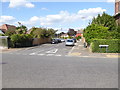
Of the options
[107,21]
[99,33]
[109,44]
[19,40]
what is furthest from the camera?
[107,21]

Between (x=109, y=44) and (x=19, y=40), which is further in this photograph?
(x=19, y=40)

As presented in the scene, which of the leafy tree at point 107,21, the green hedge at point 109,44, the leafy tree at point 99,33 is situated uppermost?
the leafy tree at point 107,21

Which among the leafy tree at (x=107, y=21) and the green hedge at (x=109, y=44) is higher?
the leafy tree at (x=107, y=21)

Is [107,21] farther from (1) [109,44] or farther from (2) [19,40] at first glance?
(2) [19,40]

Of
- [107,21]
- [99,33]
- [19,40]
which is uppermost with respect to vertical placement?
[107,21]

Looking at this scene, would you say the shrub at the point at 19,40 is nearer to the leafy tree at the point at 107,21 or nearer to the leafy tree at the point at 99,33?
the leafy tree at the point at 99,33

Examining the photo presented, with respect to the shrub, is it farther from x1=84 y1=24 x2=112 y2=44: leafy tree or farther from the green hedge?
the green hedge

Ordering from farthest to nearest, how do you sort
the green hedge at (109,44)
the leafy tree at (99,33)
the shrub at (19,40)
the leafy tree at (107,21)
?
1. the leafy tree at (107,21)
2. the shrub at (19,40)
3. the leafy tree at (99,33)
4. the green hedge at (109,44)

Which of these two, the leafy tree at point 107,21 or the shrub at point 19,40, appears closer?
the shrub at point 19,40

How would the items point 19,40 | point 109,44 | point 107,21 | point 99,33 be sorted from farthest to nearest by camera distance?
1. point 107,21
2. point 19,40
3. point 99,33
4. point 109,44

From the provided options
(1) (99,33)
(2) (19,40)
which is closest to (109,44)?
(1) (99,33)

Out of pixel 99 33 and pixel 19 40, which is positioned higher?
pixel 99 33

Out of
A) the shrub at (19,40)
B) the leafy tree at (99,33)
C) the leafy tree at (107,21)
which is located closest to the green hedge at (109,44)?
the leafy tree at (99,33)

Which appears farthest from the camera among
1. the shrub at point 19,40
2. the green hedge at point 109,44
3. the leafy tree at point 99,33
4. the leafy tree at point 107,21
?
the leafy tree at point 107,21
